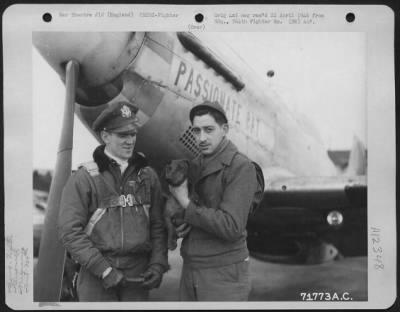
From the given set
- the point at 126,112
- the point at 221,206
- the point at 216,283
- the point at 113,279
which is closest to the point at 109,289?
the point at 113,279

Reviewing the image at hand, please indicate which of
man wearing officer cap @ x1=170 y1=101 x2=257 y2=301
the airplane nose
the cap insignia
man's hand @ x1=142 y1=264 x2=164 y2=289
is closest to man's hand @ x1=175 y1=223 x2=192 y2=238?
man wearing officer cap @ x1=170 y1=101 x2=257 y2=301

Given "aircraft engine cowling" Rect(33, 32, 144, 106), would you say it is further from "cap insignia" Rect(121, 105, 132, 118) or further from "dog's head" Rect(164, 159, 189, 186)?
"dog's head" Rect(164, 159, 189, 186)

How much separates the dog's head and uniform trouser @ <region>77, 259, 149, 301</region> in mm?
276

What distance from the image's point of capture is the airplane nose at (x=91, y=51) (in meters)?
1.64

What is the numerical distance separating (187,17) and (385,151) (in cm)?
80

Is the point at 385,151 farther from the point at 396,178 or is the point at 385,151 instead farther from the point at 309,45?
the point at 309,45

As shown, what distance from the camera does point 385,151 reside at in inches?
68.0

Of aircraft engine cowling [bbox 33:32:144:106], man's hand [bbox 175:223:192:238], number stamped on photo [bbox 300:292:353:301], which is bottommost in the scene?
number stamped on photo [bbox 300:292:353:301]

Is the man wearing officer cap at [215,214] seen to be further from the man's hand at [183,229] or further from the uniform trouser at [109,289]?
the uniform trouser at [109,289]

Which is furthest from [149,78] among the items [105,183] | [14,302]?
[14,302]

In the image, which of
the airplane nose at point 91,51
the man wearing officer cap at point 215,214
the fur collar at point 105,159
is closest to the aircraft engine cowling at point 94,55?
the airplane nose at point 91,51

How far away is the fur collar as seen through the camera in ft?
5.42

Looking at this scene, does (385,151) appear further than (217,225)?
Yes

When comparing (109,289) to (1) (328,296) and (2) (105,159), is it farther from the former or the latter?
(1) (328,296)
